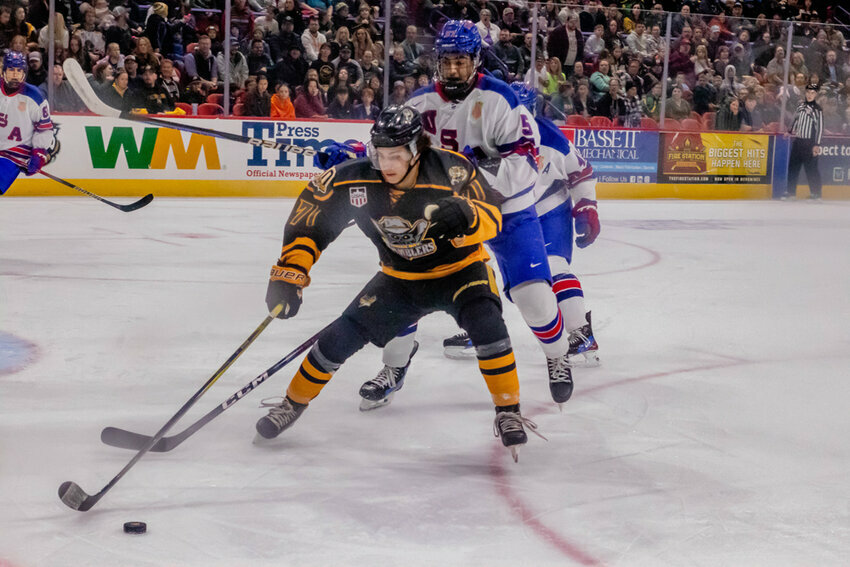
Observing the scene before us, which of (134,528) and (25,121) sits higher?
(25,121)

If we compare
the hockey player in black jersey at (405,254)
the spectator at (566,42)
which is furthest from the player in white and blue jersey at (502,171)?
the spectator at (566,42)

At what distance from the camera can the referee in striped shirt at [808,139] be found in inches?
460

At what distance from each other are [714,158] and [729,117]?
0.51 meters

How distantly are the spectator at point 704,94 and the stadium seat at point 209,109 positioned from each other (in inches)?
211

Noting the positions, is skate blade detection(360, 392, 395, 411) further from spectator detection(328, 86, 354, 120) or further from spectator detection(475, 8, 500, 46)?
spectator detection(475, 8, 500, 46)

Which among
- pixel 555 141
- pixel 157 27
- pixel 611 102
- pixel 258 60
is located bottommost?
pixel 611 102

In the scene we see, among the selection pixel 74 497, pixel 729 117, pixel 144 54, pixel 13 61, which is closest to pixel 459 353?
pixel 74 497

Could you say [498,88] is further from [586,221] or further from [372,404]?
[372,404]

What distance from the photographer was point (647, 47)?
36.6 feet

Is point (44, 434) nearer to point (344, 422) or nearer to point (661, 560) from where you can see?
point (344, 422)

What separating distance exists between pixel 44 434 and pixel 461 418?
1.21 metres

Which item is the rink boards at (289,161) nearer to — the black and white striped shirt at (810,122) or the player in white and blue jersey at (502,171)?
the black and white striped shirt at (810,122)

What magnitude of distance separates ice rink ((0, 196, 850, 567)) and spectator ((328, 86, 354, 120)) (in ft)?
15.6

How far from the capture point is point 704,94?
11.5m
